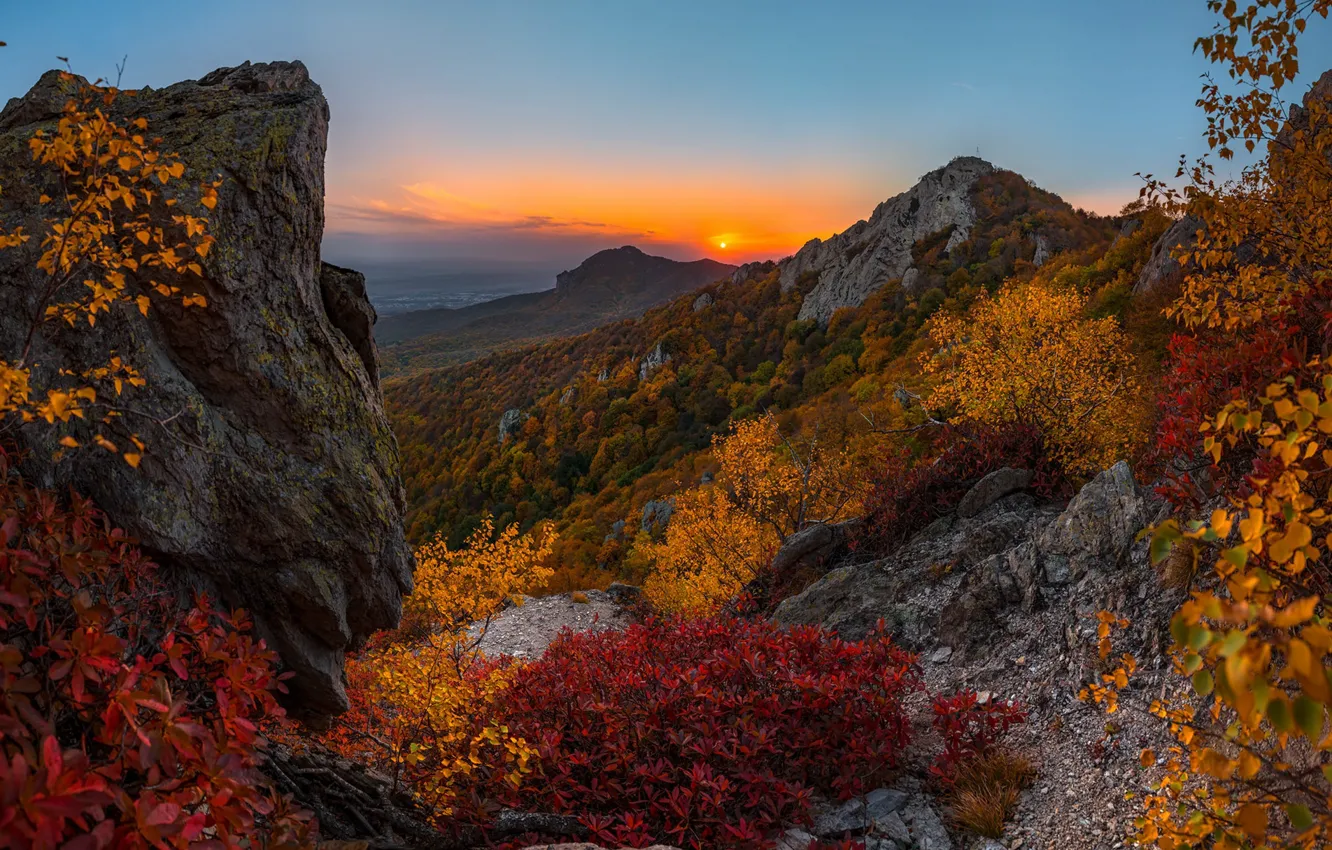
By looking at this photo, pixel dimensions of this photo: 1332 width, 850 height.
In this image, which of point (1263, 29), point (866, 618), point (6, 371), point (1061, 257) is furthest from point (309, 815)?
point (1061, 257)

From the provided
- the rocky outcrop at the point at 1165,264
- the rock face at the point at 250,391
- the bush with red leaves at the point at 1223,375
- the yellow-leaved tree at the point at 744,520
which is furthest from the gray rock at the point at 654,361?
the bush with red leaves at the point at 1223,375

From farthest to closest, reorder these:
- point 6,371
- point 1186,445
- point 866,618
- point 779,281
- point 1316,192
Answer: point 779,281, point 866,618, point 1186,445, point 1316,192, point 6,371

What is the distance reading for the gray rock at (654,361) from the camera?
253 ft

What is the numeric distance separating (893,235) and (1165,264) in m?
51.4

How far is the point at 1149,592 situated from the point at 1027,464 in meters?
7.11

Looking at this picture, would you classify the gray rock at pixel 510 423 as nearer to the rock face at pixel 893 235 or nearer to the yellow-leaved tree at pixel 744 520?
the rock face at pixel 893 235

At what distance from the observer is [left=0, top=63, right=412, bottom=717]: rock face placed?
570 centimetres

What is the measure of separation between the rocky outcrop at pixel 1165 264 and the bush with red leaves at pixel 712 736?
2577cm

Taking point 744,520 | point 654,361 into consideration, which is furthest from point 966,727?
point 654,361

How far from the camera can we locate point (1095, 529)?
31.5ft

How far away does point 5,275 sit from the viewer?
5359 millimetres

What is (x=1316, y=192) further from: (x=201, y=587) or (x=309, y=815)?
(x=201, y=587)

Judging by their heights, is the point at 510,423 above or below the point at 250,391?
below

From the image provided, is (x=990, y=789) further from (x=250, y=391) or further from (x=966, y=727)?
(x=250, y=391)
